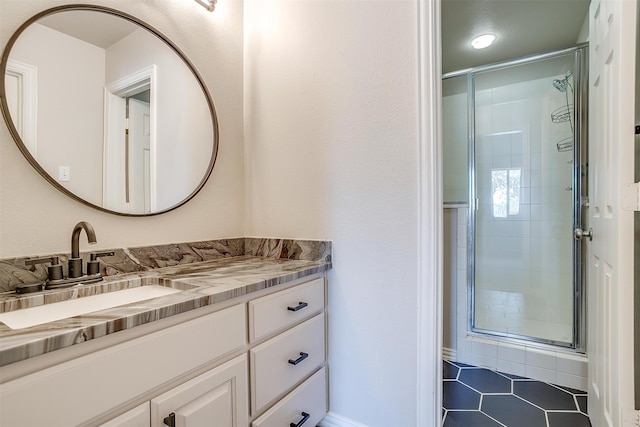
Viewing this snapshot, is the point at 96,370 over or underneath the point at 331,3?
underneath

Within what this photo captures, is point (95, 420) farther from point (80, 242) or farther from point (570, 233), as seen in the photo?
point (570, 233)

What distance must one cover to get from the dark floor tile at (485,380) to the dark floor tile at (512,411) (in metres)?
0.07

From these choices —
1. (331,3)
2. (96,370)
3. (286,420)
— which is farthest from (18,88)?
(286,420)

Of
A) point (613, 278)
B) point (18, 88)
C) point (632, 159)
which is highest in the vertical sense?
point (18, 88)

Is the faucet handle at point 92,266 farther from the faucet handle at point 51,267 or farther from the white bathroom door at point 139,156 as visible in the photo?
the white bathroom door at point 139,156

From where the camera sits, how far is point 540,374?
1823mm

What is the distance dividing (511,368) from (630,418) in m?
1.02

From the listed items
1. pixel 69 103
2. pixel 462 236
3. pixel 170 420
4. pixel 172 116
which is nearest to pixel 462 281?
Result: pixel 462 236

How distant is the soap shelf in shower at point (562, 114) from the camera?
2293mm

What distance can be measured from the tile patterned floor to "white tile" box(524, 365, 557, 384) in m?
0.04

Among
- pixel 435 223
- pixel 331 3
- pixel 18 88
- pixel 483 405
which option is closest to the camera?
pixel 18 88

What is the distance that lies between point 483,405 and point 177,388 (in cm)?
158

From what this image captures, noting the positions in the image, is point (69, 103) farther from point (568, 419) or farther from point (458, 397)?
point (568, 419)

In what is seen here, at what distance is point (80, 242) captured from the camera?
1.08 metres
